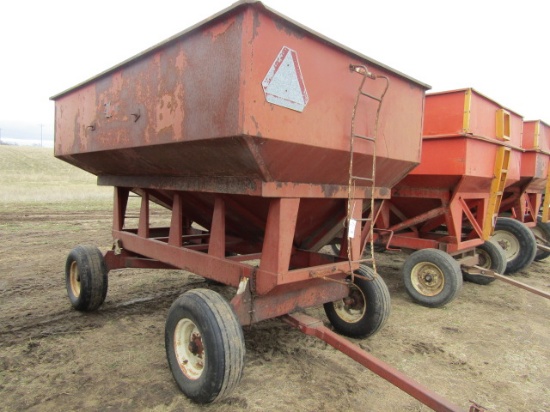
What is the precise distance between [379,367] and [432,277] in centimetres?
303

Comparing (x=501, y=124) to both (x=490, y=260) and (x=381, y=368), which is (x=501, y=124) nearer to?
(x=490, y=260)

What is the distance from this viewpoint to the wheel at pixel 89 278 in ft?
14.2

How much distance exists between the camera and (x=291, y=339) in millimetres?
3873

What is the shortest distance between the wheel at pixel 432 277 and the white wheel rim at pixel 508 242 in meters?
2.82

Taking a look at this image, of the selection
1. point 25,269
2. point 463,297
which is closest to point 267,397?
point 463,297

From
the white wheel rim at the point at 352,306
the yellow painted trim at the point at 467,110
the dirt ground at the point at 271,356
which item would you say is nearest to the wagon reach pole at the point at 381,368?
the dirt ground at the point at 271,356

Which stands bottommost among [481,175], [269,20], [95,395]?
[95,395]

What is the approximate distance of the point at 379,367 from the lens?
255cm

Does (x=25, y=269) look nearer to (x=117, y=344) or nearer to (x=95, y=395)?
(x=117, y=344)

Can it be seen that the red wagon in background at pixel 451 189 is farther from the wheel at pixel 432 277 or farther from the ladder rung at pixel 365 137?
the ladder rung at pixel 365 137

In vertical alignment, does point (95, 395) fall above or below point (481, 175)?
below

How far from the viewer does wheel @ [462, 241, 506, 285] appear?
20.8ft

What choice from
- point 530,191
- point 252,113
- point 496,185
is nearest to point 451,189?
point 496,185

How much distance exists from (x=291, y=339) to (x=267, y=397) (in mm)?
1038
